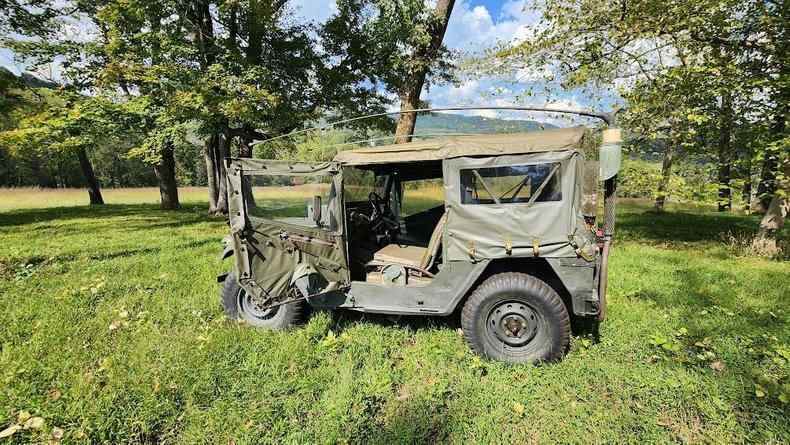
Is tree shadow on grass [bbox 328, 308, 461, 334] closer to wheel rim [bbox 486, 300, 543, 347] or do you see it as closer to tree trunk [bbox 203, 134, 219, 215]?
wheel rim [bbox 486, 300, 543, 347]

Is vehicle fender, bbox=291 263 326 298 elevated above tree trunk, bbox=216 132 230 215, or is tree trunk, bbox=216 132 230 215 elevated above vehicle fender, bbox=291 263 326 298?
tree trunk, bbox=216 132 230 215

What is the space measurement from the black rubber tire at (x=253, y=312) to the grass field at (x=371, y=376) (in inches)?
6.7

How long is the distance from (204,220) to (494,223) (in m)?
14.0

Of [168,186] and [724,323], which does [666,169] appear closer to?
[724,323]

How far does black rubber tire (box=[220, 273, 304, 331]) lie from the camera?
4406 mm

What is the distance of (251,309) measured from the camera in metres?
4.61

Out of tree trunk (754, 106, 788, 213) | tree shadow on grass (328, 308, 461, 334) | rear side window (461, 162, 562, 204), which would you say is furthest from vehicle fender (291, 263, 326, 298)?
tree trunk (754, 106, 788, 213)

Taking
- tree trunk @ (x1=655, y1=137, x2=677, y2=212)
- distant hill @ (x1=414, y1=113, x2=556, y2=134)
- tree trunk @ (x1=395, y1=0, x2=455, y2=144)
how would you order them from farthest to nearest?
tree trunk @ (x1=395, y1=0, x2=455, y2=144), tree trunk @ (x1=655, y1=137, x2=677, y2=212), distant hill @ (x1=414, y1=113, x2=556, y2=134)

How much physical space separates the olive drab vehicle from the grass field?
15.1 inches

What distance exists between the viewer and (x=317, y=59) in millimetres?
13961

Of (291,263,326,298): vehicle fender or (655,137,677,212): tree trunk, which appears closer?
(291,263,326,298): vehicle fender

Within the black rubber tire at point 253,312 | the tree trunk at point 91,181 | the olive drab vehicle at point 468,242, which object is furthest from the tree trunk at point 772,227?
the tree trunk at point 91,181

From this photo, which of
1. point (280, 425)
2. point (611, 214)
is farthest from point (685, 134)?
point (280, 425)

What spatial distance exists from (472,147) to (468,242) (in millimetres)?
964
